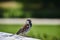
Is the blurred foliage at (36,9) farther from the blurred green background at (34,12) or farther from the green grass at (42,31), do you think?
the green grass at (42,31)

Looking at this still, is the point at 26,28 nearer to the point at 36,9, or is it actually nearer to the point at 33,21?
the point at 33,21

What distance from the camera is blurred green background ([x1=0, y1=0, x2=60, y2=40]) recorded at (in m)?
1.38

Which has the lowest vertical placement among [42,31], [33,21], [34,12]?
[42,31]

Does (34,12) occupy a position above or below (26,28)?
above

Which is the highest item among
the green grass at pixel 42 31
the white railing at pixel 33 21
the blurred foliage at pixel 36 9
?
the blurred foliage at pixel 36 9

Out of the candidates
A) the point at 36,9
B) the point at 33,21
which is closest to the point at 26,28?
the point at 33,21

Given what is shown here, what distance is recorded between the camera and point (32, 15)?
140cm

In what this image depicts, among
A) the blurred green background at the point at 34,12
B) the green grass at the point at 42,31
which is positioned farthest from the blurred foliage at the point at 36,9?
the green grass at the point at 42,31

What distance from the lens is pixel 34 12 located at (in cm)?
139

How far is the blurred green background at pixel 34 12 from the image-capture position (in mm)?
1377

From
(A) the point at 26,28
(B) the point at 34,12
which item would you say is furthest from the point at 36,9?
(A) the point at 26,28

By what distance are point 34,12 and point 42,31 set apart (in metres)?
0.23

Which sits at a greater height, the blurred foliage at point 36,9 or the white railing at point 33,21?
the blurred foliage at point 36,9

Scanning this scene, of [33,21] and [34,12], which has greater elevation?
[34,12]
